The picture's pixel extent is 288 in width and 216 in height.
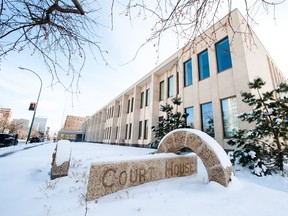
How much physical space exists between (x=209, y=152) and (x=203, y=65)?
30.4 ft

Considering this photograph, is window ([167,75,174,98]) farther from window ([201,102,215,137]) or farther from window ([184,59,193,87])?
window ([201,102,215,137])

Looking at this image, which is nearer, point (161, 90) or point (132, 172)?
point (132, 172)

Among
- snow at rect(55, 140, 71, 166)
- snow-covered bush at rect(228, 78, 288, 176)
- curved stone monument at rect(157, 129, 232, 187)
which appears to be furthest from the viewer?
snow-covered bush at rect(228, 78, 288, 176)

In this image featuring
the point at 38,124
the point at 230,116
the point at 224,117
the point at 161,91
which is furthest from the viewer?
the point at 38,124

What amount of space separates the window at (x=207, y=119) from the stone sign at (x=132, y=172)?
5.95 meters

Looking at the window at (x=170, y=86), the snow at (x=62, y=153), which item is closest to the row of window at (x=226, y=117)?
the window at (x=170, y=86)

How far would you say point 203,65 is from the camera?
11.1m

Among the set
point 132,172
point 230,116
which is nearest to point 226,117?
point 230,116

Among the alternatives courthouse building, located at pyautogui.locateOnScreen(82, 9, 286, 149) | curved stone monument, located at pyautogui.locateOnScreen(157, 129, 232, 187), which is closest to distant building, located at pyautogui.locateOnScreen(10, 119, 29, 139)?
courthouse building, located at pyautogui.locateOnScreen(82, 9, 286, 149)

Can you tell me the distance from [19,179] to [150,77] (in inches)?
617

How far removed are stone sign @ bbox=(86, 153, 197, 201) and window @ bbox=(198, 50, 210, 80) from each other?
8076 millimetres

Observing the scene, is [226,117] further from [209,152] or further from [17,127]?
[17,127]

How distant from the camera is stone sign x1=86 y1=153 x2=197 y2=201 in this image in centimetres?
286

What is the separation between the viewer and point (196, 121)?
1070 centimetres
